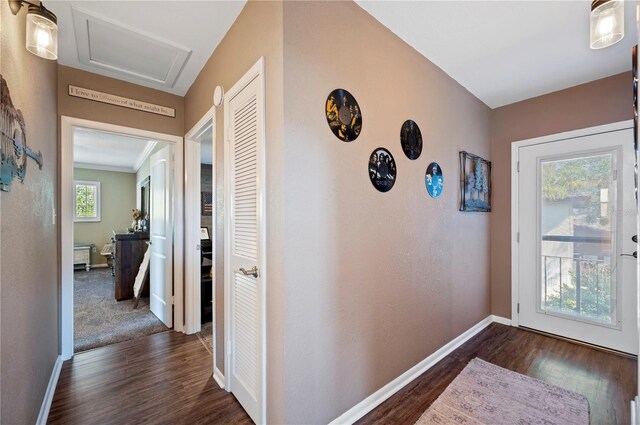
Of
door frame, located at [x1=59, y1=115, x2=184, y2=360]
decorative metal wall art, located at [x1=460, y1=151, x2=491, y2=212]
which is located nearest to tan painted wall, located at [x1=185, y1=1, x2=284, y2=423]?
door frame, located at [x1=59, y1=115, x2=184, y2=360]

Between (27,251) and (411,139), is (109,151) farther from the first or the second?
(411,139)

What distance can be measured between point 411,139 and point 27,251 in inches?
96.2

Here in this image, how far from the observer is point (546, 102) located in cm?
291

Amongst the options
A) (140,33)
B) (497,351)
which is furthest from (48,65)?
(497,351)

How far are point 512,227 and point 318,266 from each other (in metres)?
2.78

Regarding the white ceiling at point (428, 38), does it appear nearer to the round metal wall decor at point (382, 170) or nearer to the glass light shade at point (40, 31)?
the glass light shade at point (40, 31)

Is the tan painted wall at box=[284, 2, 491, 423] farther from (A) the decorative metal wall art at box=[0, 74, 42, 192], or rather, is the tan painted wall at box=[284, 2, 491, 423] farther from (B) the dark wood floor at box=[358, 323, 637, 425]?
(A) the decorative metal wall art at box=[0, 74, 42, 192]

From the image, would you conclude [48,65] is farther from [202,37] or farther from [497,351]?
[497,351]

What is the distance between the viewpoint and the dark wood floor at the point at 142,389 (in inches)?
66.8

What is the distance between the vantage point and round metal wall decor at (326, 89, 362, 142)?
1.54 metres

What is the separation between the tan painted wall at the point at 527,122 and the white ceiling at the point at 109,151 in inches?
183

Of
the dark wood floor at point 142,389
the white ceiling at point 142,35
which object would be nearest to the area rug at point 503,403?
the dark wood floor at point 142,389

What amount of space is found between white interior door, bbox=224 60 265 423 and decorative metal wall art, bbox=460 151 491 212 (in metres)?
2.09

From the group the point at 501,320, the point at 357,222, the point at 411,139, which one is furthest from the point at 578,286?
the point at 357,222
